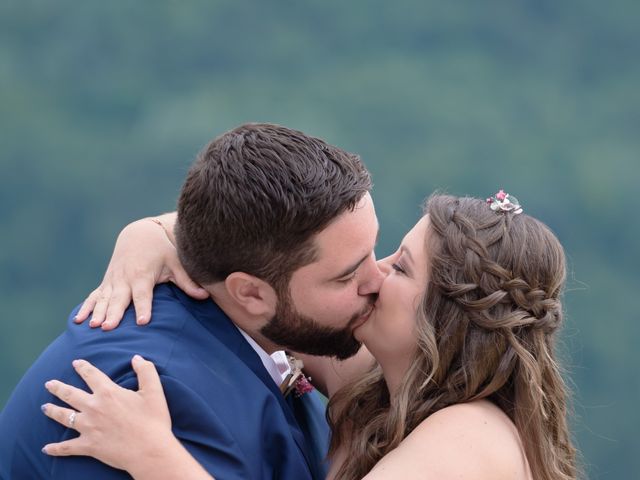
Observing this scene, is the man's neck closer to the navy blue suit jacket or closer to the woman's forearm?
the navy blue suit jacket

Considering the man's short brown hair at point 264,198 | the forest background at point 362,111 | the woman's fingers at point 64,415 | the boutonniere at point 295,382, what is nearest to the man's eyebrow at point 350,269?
the man's short brown hair at point 264,198

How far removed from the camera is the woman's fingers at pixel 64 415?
2.53 meters

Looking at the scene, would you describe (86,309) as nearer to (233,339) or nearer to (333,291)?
(233,339)

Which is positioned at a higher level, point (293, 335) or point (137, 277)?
point (137, 277)

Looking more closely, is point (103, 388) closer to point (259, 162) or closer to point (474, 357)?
point (259, 162)

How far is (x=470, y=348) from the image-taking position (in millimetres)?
2838

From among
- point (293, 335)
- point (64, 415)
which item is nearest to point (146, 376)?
point (64, 415)

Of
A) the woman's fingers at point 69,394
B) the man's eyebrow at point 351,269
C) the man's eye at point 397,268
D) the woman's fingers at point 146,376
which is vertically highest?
the man's eyebrow at point 351,269

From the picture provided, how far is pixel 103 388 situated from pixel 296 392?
0.85 metres

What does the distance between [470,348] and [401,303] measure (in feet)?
0.78

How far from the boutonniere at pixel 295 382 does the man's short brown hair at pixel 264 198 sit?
44 centimetres

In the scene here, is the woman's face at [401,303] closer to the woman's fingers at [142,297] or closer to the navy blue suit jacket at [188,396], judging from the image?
the navy blue suit jacket at [188,396]

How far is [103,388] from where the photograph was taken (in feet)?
8.32

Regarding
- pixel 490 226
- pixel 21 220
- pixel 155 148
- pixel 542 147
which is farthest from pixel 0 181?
pixel 490 226
